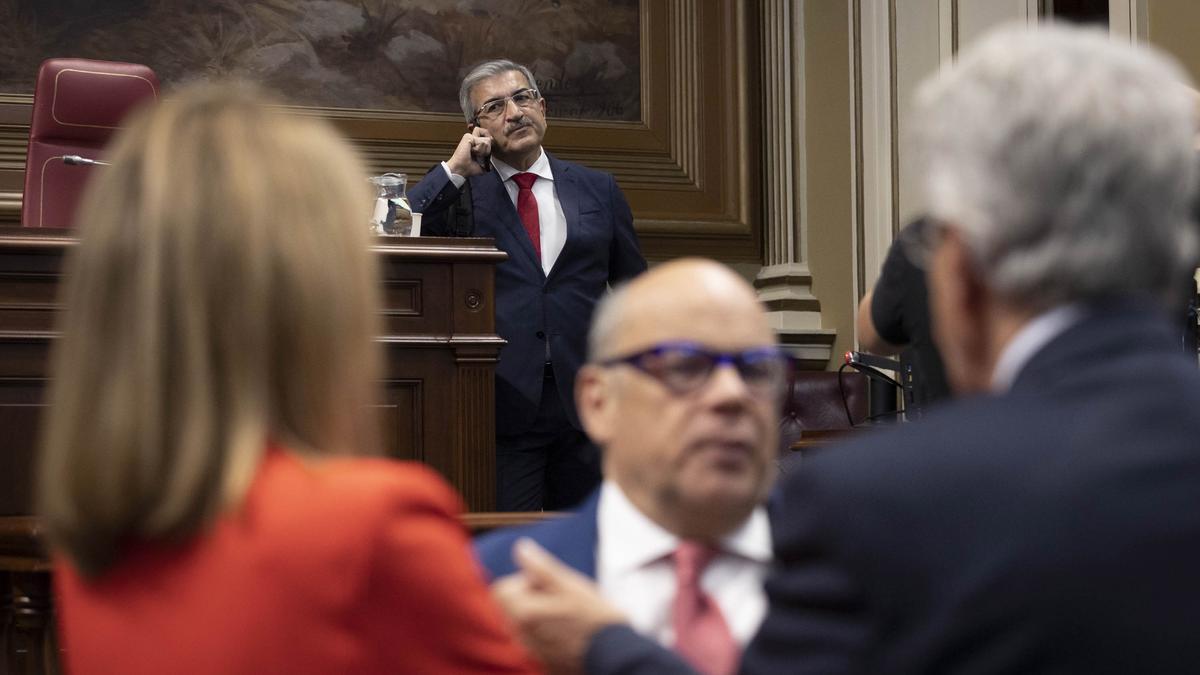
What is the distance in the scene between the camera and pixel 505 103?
181 inches

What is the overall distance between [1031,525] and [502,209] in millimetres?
3744

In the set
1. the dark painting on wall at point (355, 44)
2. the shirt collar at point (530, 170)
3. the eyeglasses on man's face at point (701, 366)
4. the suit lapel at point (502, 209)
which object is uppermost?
the dark painting on wall at point (355, 44)

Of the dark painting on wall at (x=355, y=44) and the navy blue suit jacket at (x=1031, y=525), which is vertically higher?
the dark painting on wall at (x=355, y=44)

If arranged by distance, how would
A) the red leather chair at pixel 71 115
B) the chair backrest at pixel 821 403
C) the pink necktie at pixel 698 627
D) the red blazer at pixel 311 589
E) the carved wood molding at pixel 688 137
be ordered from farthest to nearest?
the carved wood molding at pixel 688 137, the chair backrest at pixel 821 403, the red leather chair at pixel 71 115, the pink necktie at pixel 698 627, the red blazer at pixel 311 589

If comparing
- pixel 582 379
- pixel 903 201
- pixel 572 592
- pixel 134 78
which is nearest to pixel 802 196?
pixel 903 201

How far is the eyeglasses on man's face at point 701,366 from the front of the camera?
1641mm

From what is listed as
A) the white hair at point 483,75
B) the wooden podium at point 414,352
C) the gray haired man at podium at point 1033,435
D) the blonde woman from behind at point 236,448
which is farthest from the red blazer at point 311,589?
the white hair at point 483,75

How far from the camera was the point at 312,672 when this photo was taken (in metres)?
1.05

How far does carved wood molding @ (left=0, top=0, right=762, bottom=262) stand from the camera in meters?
7.47

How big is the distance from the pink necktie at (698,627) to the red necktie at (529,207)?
304cm

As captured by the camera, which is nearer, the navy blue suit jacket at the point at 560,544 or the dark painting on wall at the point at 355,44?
the navy blue suit jacket at the point at 560,544

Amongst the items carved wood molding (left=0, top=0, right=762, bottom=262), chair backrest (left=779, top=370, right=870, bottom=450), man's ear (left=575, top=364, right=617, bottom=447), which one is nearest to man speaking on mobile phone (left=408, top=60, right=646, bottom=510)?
chair backrest (left=779, top=370, right=870, bottom=450)

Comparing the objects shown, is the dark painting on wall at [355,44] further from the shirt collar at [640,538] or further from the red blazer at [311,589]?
the red blazer at [311,589]

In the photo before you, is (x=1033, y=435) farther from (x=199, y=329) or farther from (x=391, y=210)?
(x=391, y=210)
